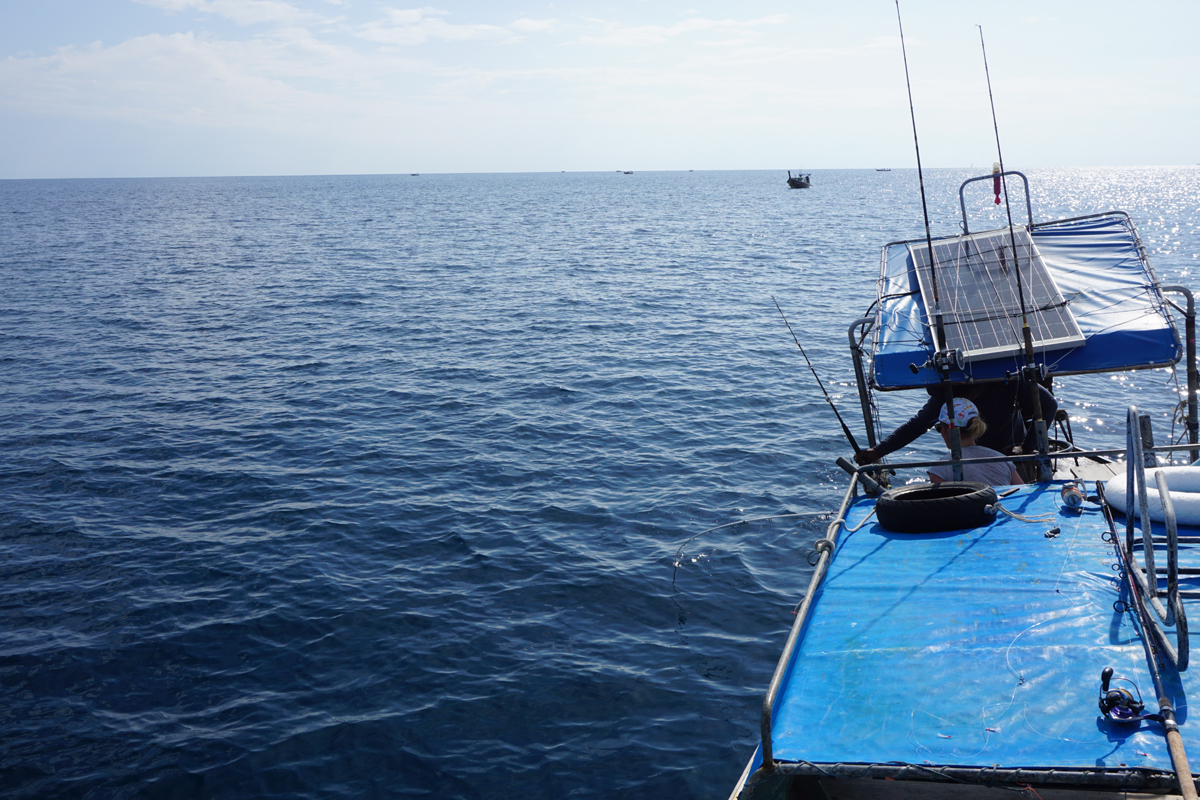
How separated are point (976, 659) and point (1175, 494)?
2853mm

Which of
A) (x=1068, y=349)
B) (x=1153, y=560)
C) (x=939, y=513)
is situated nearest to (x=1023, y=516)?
(x=939, y=513)

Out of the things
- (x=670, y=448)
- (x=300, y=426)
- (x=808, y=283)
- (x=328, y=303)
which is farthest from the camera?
(x=808, y=283)

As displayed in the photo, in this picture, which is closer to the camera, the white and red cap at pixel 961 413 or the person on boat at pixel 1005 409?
the white and red cap at pixel 961 413

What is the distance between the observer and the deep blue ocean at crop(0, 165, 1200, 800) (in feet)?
28.1

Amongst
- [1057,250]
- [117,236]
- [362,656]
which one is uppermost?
[117,236]

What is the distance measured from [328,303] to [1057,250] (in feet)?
98.2

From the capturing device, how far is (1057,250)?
39.6 ft

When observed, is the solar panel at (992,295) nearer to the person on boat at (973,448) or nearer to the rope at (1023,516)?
the person on boat at (973,448)

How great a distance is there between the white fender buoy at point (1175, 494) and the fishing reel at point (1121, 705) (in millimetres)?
2156

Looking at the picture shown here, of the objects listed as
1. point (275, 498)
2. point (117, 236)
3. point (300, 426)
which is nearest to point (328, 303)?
point (300, 426)

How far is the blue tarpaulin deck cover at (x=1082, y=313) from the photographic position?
981 centimetres

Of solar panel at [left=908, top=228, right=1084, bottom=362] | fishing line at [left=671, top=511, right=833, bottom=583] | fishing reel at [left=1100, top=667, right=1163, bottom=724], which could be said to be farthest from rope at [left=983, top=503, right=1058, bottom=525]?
fishing line at [left=671, top=511, right=833, bottom=583]

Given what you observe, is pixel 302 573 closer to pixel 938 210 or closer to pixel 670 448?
pixel 670 448

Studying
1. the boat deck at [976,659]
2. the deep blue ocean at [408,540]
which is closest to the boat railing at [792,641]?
the boat deck at [976,659]
